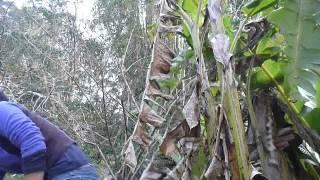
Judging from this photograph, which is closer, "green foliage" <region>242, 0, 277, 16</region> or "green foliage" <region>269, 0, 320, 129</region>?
"green foliage" <region>269, 0, 320, 129</region>

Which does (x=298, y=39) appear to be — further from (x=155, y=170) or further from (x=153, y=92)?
(x=155, y=170)

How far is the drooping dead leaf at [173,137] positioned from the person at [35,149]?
1.39ft

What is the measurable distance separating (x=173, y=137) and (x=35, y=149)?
0.76 meters

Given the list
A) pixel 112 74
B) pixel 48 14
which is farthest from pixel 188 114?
pixel 48 14

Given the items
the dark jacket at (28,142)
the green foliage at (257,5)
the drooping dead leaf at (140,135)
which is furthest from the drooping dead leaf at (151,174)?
the green foliage at (257,5)

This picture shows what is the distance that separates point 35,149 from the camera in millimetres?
1927

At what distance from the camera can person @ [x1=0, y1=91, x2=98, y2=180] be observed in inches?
76.0

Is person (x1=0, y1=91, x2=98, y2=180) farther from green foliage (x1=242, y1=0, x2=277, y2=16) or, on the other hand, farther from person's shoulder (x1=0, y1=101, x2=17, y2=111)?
green foliage (x1=242, y1=0, x2=277, y2=16)

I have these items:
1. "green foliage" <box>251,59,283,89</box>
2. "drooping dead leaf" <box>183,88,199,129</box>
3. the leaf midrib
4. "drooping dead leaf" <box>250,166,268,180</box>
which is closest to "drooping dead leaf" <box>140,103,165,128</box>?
"drooping dead leaf" <box>183,88,199,129</box>

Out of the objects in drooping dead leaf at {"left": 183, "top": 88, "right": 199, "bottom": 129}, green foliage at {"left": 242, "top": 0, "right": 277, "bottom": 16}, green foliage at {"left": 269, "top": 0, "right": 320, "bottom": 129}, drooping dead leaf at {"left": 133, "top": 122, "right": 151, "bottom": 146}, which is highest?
green foliage at {"left": 242, "top": 0, "right": 277, "bottom": 16}

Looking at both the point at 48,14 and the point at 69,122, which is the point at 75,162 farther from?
the point at 48,14

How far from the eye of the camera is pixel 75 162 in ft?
6.88

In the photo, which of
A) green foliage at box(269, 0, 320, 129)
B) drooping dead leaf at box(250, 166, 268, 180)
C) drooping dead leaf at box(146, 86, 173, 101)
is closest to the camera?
drooping dead leaf at box(250, 166, 268, 180)

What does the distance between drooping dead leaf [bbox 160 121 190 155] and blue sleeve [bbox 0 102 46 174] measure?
675mm
